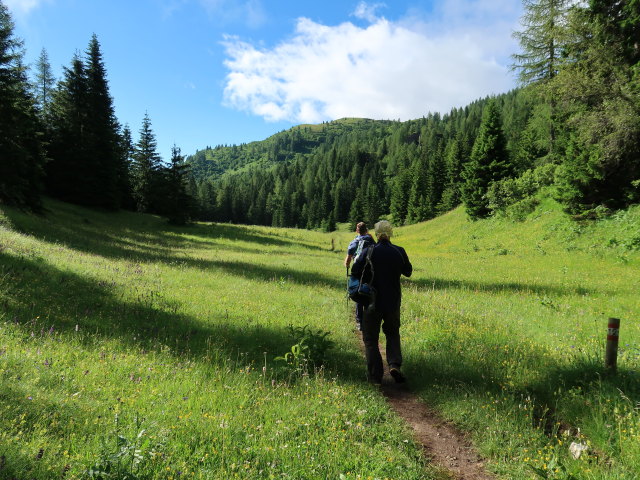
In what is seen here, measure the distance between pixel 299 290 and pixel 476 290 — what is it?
7210mm

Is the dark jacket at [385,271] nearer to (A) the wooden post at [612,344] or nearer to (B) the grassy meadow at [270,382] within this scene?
(B) the grassy meadow at [270,382]

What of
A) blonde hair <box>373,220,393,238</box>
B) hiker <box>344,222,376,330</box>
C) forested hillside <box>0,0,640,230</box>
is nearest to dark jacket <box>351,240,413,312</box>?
blonde hair <box>373,220,393,238</box>

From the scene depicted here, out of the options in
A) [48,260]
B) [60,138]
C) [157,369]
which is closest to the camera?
[157,369]

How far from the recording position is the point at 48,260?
1054 cm

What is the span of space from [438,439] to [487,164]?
42444 millimetres

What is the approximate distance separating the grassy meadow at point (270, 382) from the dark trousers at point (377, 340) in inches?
13.5

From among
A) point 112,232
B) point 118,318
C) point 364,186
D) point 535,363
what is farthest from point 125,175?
point 364,186

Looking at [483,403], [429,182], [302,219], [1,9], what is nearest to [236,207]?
[302,219]

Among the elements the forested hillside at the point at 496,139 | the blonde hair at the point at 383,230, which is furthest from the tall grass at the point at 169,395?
the forested hillside at the point at 496,139

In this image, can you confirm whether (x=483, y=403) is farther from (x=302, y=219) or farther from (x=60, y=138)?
(x=302, y=219)

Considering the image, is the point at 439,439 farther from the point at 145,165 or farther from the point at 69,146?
the point at 145,165

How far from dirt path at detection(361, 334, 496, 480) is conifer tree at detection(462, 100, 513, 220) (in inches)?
1503

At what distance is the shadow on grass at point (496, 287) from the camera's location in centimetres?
1223

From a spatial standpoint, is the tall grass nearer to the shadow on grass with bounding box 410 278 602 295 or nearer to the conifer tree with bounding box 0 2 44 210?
the shadow on grass with bounding box 410 278 602 295
